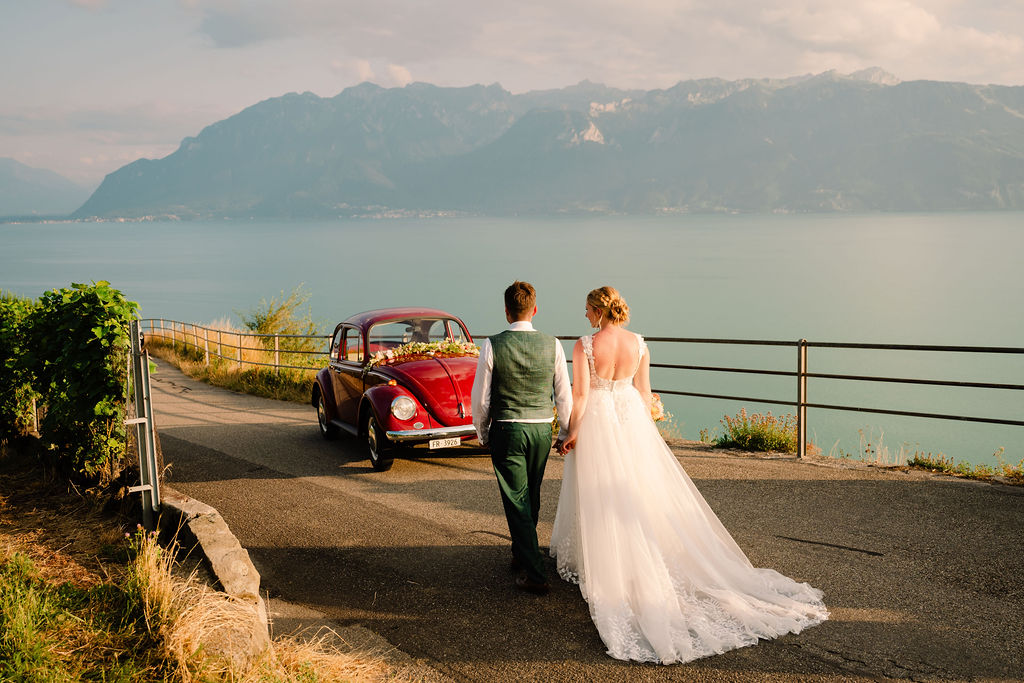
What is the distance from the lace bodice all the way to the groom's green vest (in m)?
0.32

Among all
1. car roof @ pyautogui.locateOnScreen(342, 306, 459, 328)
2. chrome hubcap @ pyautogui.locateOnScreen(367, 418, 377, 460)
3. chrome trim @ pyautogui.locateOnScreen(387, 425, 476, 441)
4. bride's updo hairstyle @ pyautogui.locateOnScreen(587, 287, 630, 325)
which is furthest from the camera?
car roof @ pyautogui.locateOnScreen(342, 306, 459, 328)

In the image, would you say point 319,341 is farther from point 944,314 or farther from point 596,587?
→ point 944,314

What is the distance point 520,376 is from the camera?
5.39 meters

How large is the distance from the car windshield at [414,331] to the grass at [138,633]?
5.63 meters

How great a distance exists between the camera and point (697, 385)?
70375 mm

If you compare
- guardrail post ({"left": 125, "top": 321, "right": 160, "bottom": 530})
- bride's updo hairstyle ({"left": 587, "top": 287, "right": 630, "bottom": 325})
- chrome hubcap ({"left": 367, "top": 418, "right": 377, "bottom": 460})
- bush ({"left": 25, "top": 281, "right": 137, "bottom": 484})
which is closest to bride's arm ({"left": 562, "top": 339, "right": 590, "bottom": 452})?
bride's updo hairstyle ({"left": 587, "top": 287, "right": 630, "bottom": 325})

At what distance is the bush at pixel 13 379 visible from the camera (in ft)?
27.8

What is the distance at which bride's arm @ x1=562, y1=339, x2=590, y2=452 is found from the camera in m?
5.52

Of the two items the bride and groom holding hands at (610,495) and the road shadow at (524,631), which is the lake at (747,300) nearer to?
the bride and groom holding hands at (610,495)

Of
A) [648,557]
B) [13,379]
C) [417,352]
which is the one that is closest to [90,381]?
[13,379]

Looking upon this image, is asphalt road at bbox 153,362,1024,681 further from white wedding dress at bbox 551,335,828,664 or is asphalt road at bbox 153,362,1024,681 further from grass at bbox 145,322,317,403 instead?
grass at bbox 145,322,317,403

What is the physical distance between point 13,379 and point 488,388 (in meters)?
6.04

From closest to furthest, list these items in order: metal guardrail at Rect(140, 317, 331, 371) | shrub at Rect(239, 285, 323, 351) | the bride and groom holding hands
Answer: the bride and groom holding hands
metal guardrail at Rect(140, 317, 331, 371)
shrub at Rect(239, 285, 323, 351)

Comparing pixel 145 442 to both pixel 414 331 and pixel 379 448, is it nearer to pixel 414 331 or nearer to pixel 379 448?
pixel 379 448
